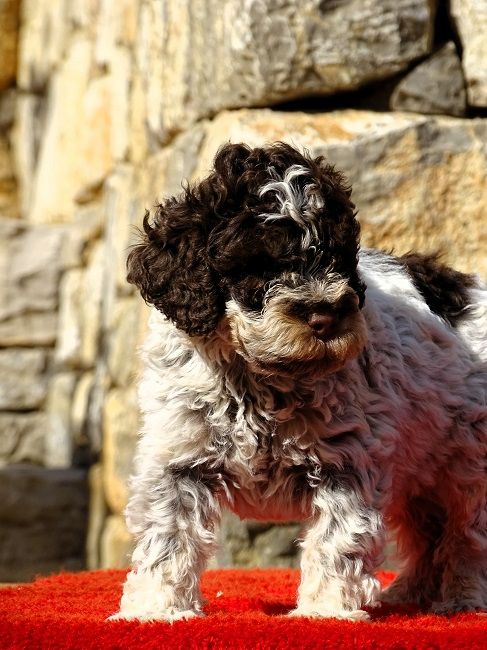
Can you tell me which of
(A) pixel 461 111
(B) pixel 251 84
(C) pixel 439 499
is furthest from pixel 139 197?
(C) pixel 439 499

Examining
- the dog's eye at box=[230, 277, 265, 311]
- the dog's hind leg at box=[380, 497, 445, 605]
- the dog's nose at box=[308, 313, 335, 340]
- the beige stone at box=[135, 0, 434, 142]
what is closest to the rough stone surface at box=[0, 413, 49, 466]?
the beige stone at box=[135, 0, 434, 142]

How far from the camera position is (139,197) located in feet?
24.4

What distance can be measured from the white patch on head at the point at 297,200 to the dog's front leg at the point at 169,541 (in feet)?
2.62

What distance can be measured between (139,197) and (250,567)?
2.57 meters

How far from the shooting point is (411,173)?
5.70 m

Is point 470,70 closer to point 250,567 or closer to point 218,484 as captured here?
point 250,567

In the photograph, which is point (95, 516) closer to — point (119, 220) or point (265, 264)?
point (119, 220)

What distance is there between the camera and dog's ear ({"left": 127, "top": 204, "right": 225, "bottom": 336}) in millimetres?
3469

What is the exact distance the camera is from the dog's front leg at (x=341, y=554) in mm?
3617

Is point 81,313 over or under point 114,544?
over

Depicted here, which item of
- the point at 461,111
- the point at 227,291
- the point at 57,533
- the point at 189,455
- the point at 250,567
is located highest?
the point at 461,111

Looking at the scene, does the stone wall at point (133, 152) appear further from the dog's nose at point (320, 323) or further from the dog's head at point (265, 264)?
the dog's nose at point (320, 323)

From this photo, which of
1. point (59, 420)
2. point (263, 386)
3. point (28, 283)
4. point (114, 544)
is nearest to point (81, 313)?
point (28, 283)

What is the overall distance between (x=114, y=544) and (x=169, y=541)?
4029mm
